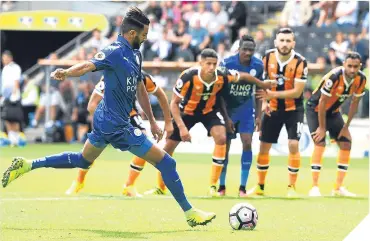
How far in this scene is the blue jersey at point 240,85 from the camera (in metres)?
13.8

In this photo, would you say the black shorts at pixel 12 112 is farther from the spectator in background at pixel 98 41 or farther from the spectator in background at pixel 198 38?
the spectator in background at pixel 198 38

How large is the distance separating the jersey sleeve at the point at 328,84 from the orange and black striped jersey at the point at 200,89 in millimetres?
1444

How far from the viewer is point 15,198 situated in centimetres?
1217

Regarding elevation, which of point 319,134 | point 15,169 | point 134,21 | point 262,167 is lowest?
point 262,167

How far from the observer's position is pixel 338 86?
14227 mm

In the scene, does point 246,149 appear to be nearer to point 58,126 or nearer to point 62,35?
point 58,126

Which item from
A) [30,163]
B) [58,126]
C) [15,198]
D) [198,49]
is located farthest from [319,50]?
[30,163]

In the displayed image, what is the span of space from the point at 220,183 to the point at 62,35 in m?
19.1

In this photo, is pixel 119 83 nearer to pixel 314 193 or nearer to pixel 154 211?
pixel 154 211

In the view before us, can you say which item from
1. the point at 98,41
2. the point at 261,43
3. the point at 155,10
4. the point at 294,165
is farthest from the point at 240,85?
the point at 155,10

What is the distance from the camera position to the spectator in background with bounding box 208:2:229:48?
85.6ft

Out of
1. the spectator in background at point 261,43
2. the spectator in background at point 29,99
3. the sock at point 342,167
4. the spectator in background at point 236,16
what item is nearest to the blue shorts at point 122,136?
the sock at point 342,167

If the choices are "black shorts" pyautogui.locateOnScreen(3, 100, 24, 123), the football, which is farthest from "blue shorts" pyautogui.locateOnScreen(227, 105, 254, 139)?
"black shorts" pyautogui.locateOnScreen(3, 100, 24, 123)

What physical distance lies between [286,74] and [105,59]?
17.3ft
